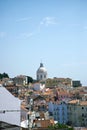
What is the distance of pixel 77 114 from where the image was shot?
129 feet

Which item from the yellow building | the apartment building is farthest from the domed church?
the yellow building

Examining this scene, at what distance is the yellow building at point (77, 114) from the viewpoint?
38.5m

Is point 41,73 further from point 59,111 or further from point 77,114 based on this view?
point 77,114

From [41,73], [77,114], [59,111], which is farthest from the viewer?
[41,73]

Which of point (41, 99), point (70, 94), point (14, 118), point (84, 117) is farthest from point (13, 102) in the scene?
point (70, 94)

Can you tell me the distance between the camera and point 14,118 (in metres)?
13.1

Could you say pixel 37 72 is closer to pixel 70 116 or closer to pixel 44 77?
pixel 44 77

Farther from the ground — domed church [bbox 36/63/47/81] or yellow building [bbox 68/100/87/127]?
domed church [bbox 36/63/47/81]

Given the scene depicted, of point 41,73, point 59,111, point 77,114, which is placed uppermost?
point 41,73

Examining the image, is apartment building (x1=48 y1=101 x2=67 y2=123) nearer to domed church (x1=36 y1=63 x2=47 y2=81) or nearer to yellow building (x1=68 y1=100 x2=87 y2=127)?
yellow building (x1=68 y1=100 x2=87 y2=127)

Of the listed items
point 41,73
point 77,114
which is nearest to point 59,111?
point 77,114

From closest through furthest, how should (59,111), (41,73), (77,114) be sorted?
(77,114) → (59,111) → (41,73)

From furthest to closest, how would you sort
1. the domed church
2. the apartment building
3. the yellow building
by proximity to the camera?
the domed church, the apartment building, the yellow building

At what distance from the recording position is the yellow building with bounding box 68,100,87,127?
1516 inches
